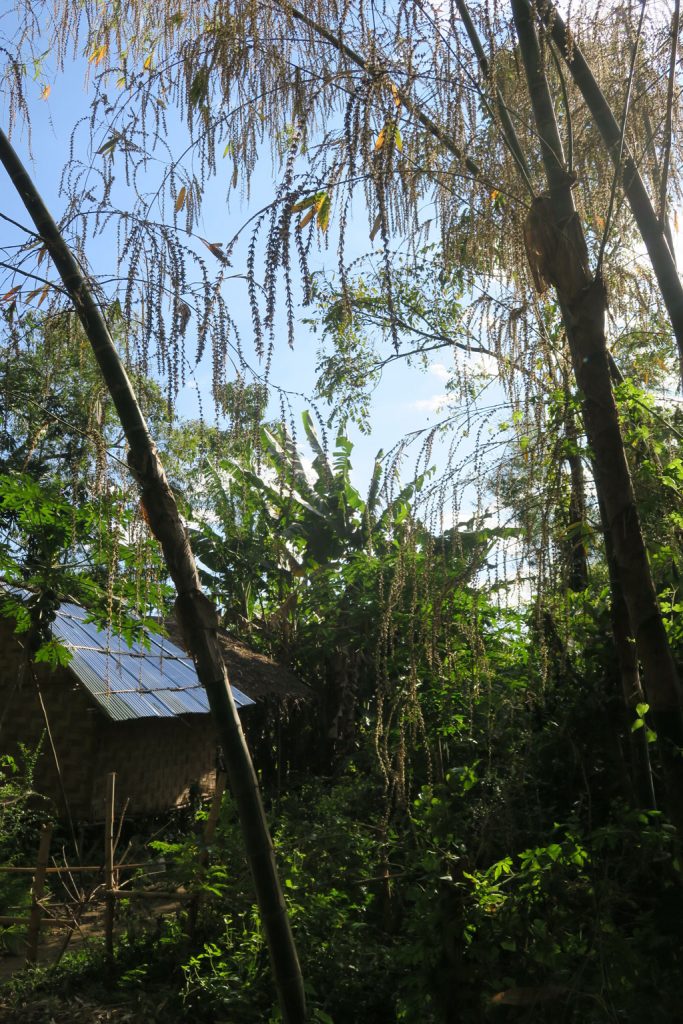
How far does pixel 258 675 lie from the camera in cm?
1060

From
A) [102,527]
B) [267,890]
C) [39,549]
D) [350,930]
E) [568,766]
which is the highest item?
[39,549]

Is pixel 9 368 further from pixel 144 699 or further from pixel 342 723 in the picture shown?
pixel 342 723

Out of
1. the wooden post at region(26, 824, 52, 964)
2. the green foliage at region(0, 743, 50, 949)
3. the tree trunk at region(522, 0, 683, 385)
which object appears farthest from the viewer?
the green foliage at region(0, 743, 50, 949)

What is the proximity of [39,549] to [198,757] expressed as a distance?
6.04 m

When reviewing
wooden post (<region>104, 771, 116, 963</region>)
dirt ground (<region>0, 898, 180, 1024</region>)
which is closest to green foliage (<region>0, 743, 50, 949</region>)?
wooden post (<region>104, 771, 116, 963</region>)

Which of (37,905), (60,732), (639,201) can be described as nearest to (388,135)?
(639,201)

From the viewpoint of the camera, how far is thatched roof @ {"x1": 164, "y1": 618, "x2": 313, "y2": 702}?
1015 centimetres

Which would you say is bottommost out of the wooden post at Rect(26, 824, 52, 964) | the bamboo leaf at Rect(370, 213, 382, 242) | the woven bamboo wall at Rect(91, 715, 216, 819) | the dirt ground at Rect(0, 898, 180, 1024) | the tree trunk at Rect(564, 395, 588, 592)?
the dirt ground at Rect(0, 898, 180, 1024)

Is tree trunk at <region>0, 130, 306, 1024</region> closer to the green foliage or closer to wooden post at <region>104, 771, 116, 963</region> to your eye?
wooden post at <region>104, 771, 116, 963</region>

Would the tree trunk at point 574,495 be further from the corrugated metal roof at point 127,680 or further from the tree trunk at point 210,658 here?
the corrugated metal roof at point 127,680

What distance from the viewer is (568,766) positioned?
421 cm

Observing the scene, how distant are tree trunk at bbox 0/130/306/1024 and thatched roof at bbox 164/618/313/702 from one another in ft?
22.7

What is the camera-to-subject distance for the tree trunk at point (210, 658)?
293 cm

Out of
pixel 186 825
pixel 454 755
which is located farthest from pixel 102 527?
pixel 186 825
